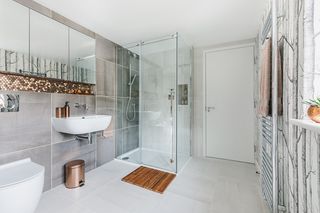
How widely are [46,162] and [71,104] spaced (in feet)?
2.46

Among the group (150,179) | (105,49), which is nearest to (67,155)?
(150,179)

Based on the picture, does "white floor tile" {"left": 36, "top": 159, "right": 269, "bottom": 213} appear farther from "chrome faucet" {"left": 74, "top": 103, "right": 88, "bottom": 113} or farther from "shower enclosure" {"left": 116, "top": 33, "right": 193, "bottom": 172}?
"chrome faucet" {"left": 74, "top": 103, "right": 88, "bottom": 113}

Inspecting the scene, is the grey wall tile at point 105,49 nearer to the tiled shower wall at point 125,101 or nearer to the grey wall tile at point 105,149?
the tiled shower wall at point 125,101

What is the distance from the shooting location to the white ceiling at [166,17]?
5.62 ft

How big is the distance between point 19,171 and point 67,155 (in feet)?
2.13

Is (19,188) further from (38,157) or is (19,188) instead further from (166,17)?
(166,17)

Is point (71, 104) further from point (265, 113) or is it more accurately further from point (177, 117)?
point (265, 113)

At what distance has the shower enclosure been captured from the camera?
8.13 ft

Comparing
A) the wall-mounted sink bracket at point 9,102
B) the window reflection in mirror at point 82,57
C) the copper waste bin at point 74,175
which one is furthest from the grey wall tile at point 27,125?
the window reflection in mirror at point 82,57

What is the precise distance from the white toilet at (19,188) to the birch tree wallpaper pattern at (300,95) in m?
→ 1.81

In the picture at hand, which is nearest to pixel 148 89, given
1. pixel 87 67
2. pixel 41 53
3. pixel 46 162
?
pixel 87 67

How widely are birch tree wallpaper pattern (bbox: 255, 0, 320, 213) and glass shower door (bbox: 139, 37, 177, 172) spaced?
144 cm

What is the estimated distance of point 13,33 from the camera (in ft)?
5.04

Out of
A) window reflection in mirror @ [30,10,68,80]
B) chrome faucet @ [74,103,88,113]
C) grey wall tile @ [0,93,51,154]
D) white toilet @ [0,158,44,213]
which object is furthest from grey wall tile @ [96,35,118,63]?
white toilet @ [0,158,44,213]
